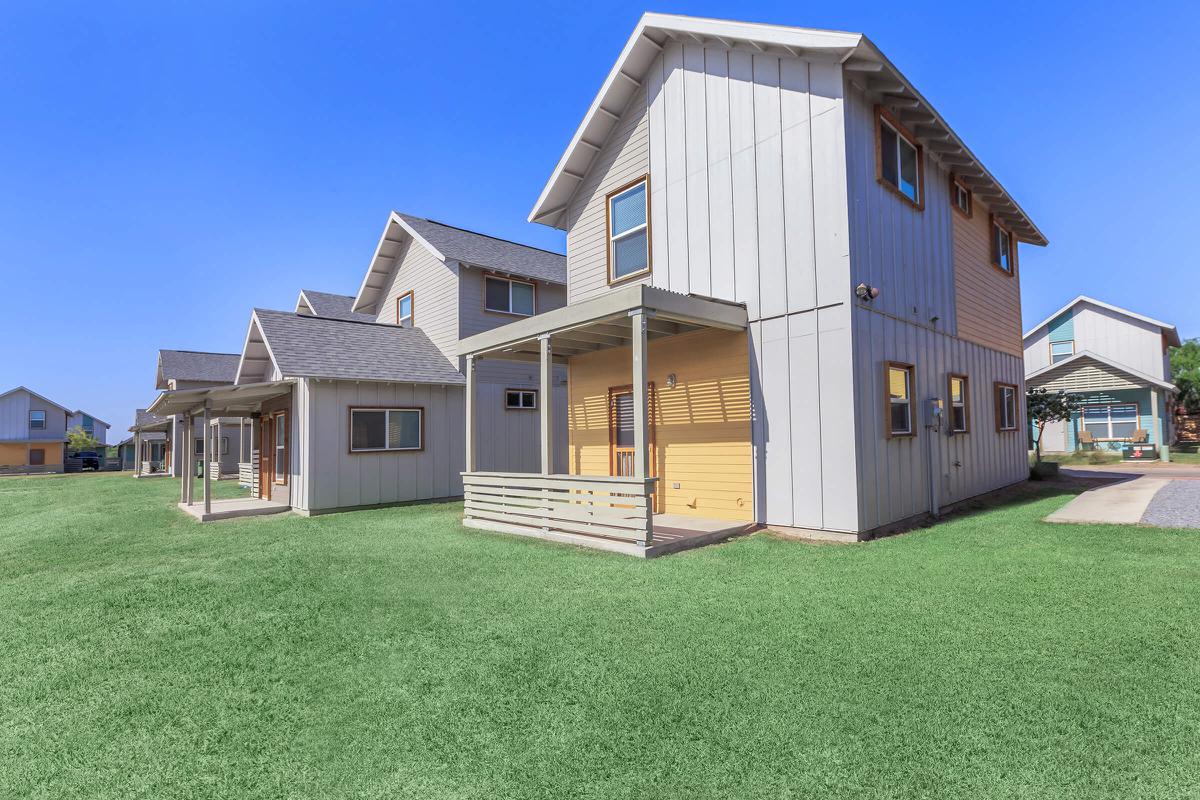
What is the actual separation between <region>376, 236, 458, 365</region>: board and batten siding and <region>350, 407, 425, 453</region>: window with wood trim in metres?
2.21

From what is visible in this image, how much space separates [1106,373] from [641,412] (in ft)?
81.8

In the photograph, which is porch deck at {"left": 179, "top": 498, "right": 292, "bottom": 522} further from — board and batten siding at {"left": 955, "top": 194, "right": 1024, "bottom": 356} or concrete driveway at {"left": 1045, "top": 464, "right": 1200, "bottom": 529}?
board and batten siding at {"left": 955, "top": 194, "right": 1024, "bottom": 356}

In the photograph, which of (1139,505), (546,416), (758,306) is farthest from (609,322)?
(1139,505)

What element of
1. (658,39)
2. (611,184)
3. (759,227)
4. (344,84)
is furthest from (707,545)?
(344,84)

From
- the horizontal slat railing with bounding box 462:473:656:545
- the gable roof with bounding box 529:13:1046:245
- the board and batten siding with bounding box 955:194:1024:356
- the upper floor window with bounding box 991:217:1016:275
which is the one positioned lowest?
the horizontal slat railing with bounding box 462:473:656:545

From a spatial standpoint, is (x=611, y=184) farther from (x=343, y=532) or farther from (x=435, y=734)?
(x=435, y=734)

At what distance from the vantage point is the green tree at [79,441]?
51.1 m

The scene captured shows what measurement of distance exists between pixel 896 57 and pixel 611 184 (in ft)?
17.6

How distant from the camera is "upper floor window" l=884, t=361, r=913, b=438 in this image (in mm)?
8664

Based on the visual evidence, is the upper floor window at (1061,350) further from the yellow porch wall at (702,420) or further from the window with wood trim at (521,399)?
the yellow porch wall at (702,420)

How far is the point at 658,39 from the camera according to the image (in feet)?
34.0

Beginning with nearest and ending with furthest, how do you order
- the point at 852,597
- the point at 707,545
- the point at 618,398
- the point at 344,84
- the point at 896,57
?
the point at 852,597 < the point at 707,545 < the point at 896,57 < the point at 618,398 < the point at 344,84

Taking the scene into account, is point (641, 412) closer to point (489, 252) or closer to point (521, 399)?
point (521, 399)

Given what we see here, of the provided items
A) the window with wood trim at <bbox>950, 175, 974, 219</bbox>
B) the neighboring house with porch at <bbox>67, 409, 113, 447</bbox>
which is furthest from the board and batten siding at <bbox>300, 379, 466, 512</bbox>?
the neighboring house with porch at <bbox>67, 409, 113, 447</bbox>
